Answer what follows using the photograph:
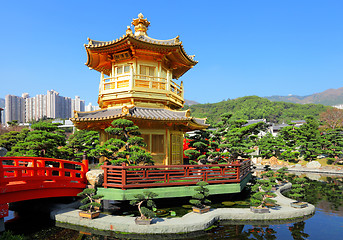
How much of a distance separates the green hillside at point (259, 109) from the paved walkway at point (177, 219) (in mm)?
75003

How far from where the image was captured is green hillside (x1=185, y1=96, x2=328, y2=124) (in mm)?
97500

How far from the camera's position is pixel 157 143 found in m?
15.1

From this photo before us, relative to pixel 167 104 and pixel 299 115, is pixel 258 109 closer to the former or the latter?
pixel 299 115

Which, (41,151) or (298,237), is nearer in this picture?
(298,237)

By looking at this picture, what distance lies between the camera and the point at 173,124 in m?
15.2

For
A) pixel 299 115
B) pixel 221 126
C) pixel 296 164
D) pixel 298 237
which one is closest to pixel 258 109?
pixel 299 115

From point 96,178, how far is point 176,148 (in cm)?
615

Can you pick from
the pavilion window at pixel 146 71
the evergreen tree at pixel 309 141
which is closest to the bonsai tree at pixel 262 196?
the pavilion window at pixel 146 71

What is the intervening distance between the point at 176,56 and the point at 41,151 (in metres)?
12.1

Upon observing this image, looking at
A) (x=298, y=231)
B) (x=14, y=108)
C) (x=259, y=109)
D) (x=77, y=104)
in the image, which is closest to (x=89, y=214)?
(x=298, y=231)

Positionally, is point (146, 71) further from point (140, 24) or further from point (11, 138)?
point (11, 138)

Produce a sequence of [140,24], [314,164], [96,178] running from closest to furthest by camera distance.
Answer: [96,178], [140,24], [314,164]

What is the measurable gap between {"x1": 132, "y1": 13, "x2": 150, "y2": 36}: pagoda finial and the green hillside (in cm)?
6954

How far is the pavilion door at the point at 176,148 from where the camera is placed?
51.5ft
